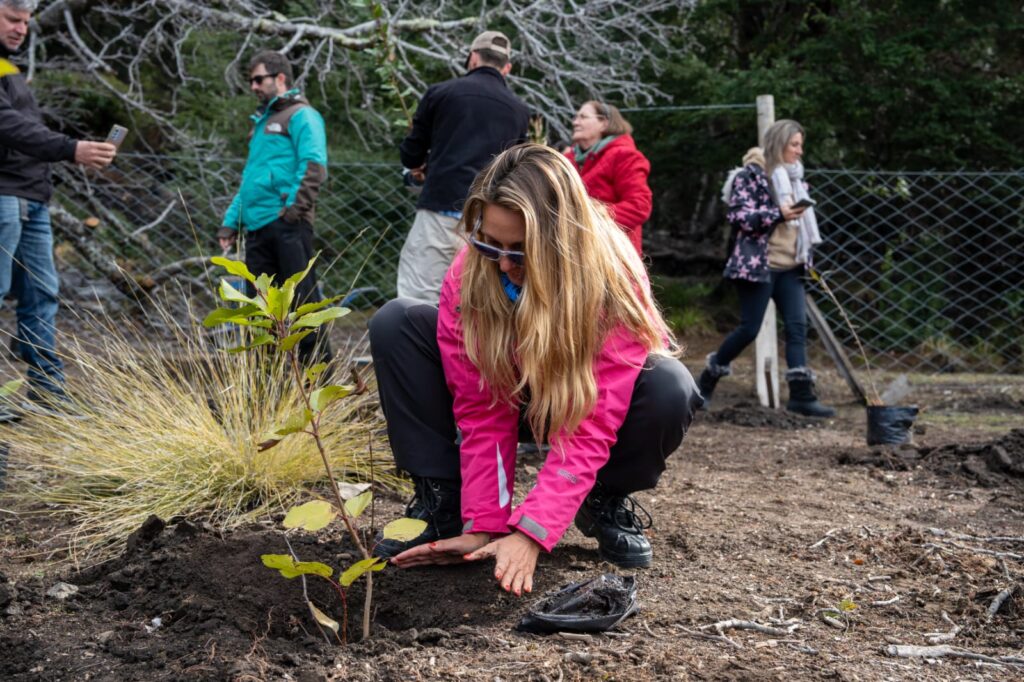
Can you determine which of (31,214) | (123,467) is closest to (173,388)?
(123,467)

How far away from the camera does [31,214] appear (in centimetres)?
446

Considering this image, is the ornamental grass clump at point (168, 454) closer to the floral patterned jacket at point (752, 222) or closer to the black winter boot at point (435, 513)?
the black winter boot at point (435, 513)

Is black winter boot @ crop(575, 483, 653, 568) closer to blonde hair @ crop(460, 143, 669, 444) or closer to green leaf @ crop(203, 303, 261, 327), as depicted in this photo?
blonde hair @ crop(460, 143, 669, 444)

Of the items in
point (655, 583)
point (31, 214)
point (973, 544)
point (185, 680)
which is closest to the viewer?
point (185, 680)

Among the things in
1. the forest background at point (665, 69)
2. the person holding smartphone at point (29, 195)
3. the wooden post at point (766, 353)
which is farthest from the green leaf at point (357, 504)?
the forest background at point (665, 69)

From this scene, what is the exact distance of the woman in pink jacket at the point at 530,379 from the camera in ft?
7.63

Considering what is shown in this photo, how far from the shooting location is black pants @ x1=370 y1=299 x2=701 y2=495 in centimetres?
268

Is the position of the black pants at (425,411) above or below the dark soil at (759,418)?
above

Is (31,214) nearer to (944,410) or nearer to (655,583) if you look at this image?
(655,583)

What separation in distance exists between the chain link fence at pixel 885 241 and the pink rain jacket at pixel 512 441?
17.1ft

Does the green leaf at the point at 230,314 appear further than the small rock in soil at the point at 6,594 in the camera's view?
No

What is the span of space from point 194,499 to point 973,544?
7.82 feet

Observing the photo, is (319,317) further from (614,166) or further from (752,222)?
(752,222)

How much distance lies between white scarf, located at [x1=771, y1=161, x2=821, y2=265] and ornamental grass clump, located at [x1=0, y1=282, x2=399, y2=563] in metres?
3.02
